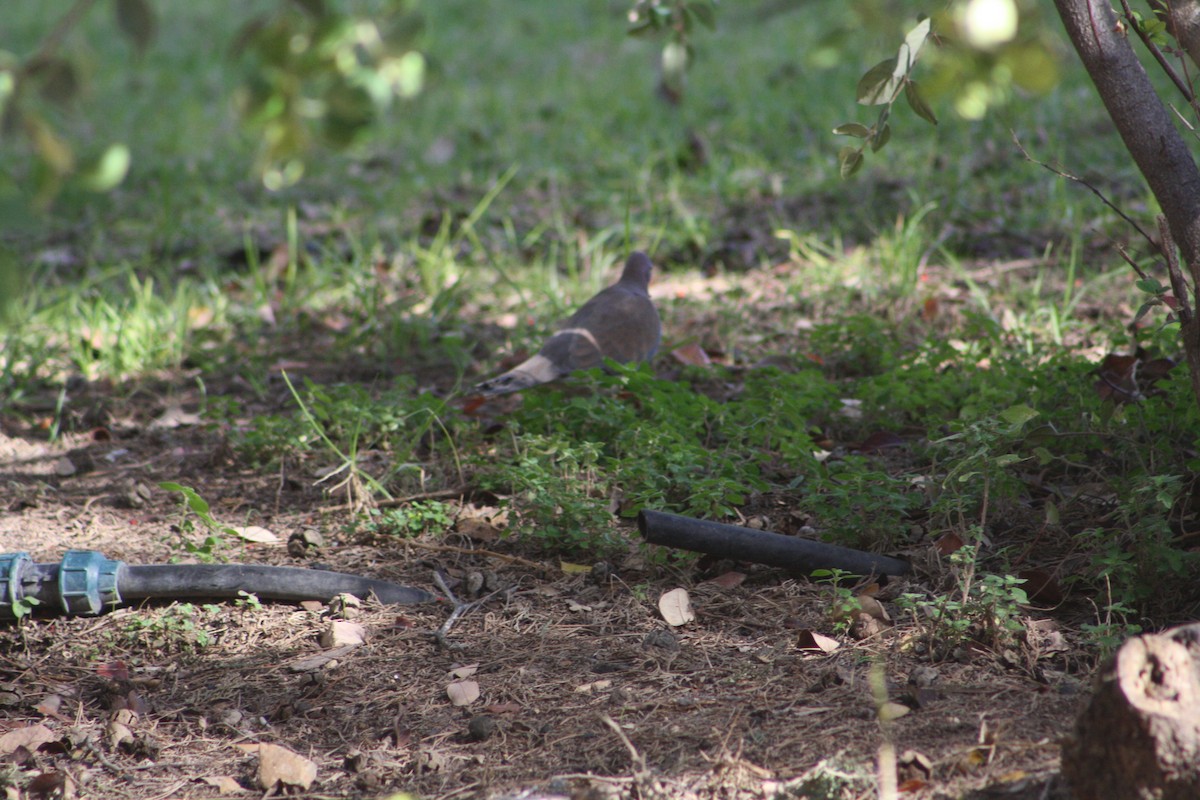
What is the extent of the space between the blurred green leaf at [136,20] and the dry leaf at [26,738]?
176 centimetres

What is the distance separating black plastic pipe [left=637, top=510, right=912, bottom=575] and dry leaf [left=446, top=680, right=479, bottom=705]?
23.1 inches

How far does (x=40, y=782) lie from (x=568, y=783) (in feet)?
3.65

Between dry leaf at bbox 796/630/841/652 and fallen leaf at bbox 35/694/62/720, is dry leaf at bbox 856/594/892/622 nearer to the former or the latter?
dry leaf at bbox 796/630/841/652

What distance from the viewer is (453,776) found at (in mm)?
2172

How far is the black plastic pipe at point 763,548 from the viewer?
9.00 feet

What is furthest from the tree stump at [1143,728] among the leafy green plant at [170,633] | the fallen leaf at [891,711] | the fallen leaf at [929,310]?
→ the fallen leaf at [929,310]

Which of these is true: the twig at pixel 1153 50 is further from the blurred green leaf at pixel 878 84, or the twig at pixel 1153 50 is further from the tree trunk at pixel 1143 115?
the blurred green leaf at pixel 878 84

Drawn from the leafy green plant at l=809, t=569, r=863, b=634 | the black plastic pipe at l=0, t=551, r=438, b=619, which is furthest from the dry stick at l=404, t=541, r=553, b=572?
the leafy green plant at l=809, t=569, r=863, b=634

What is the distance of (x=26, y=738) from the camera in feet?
7.70

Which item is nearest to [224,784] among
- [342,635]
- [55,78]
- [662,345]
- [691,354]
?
[342,635]

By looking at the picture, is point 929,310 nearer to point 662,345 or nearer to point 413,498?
point 662,345

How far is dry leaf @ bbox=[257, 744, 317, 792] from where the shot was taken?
216 cm

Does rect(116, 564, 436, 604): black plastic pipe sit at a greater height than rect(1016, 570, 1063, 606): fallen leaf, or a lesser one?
lesser

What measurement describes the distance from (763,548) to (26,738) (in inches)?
70.7
